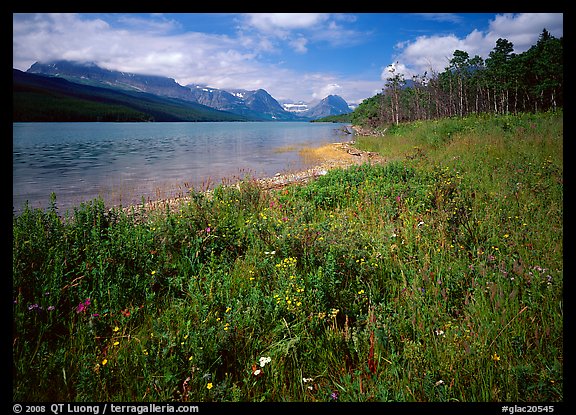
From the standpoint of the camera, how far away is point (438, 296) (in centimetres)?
309

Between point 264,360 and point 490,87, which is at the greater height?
point 490,87

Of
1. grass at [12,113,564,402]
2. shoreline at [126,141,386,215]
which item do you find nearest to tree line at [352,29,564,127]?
shoreline at [126,141,386,215]

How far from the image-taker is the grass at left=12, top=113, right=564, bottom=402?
7.07 feet

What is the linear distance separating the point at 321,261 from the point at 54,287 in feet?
9.75

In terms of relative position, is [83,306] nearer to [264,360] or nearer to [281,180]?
[264,360]

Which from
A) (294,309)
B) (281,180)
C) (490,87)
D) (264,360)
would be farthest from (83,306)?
(490,87)

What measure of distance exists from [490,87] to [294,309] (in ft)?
244

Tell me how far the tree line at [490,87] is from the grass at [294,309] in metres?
48.1

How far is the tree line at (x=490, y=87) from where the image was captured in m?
49.0

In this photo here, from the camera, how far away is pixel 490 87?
196 ft

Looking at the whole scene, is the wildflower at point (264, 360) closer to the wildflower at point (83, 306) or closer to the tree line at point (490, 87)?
the wildflower at point (83, 306)
